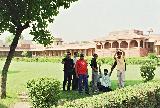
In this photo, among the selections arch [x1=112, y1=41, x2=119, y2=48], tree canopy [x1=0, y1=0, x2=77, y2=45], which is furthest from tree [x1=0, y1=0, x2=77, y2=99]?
arch [x1=112, y1=41, x2=119, y2=48]

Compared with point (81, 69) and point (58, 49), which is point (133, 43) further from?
point (81, 69)

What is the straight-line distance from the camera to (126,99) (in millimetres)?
11078

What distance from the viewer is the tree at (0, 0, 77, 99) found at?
16.4 metres

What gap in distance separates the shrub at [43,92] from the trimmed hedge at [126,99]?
2.08 m

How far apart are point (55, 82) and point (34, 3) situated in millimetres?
4703

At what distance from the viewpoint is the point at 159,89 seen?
14125 millimetres

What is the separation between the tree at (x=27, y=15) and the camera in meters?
16.4

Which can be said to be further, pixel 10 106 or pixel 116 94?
pixel 10 106

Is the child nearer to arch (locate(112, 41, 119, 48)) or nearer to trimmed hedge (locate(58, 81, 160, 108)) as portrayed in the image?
trimmed hedge (locate(58, 81, 160, 108))

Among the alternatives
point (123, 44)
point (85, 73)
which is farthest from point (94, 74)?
point (123, 44)

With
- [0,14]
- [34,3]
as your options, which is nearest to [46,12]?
[34,3]

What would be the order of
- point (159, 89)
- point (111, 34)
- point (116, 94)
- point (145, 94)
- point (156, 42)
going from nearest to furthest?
point (116, 94), point (145, 94), point (159, 89), point (156, 42), point (111, 34)

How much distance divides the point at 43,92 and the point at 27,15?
486 cm

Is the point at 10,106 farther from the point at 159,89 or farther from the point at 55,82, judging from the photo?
the point at 159,89
